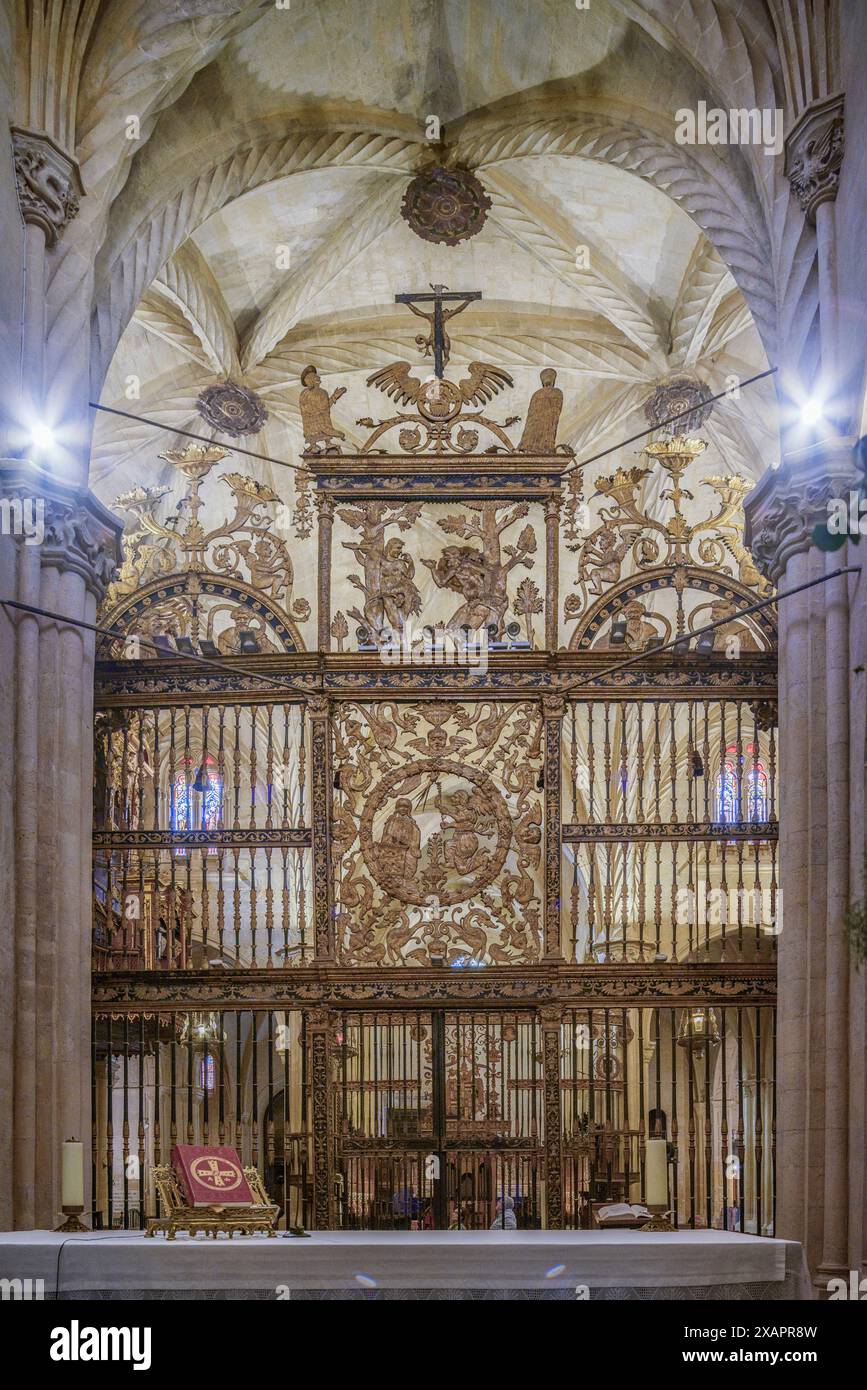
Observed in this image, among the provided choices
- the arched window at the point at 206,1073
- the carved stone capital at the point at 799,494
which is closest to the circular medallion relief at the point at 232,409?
the arched window at the point at 206,1073

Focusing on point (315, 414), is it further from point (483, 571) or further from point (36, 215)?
point (36, 215)

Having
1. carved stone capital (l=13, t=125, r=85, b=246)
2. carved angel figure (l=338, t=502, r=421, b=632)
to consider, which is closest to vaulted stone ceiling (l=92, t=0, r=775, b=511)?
carved stone capital (l=13, t=125, r=85, b=246)

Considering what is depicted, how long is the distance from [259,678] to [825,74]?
598 centimetres

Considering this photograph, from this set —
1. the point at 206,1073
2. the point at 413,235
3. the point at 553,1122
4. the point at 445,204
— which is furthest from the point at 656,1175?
the point at 413,235

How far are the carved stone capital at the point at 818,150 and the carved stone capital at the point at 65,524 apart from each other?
18.6 feet

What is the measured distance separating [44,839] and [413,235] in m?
11.4

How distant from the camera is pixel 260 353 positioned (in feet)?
76.6

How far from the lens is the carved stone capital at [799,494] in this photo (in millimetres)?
13227

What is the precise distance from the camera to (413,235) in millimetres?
22609

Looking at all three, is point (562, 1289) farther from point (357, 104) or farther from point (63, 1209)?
point (357, 104)

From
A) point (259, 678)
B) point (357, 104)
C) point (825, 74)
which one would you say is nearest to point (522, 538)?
point (259, 678)

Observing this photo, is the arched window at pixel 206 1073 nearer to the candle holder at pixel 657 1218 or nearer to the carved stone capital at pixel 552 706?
the carved stone capital at pixel 552 706

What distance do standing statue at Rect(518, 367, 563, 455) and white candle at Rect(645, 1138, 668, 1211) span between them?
20.4ft

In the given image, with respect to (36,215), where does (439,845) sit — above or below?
below
